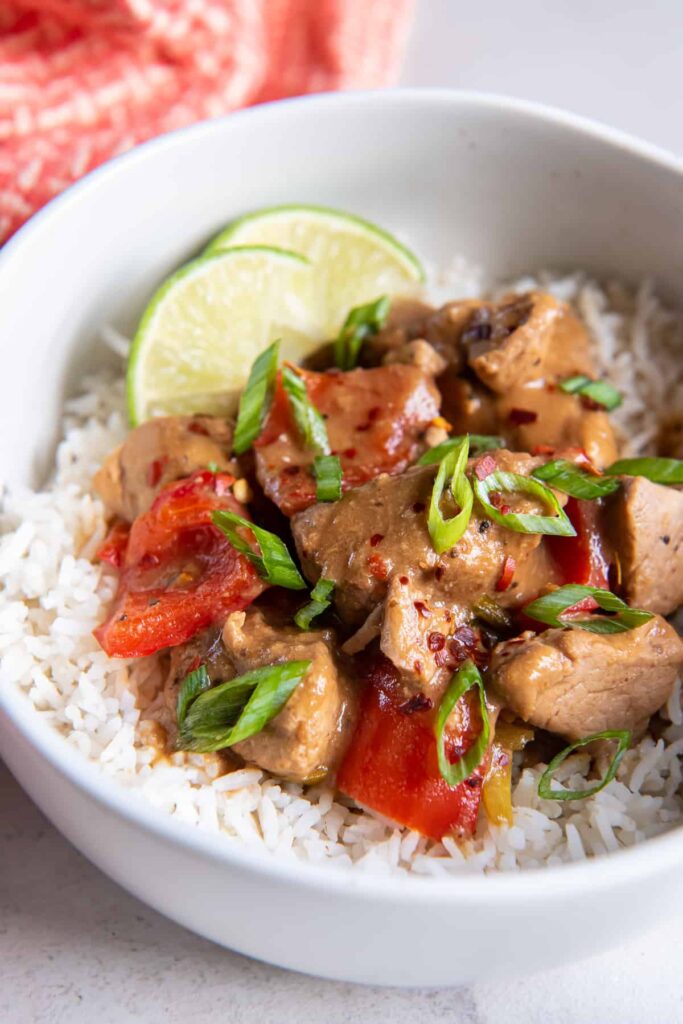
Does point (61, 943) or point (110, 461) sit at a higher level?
point (110, 461)

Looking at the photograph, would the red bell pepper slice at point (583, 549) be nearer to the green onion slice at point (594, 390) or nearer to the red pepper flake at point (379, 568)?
the red pepper flake at point (379, 568)

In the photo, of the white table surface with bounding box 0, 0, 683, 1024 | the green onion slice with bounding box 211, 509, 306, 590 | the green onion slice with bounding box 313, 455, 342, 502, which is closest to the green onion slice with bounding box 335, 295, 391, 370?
the green onion slice with bounding box 313, 455, 342, 502

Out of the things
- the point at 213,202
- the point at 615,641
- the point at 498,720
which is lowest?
the point at 498,720

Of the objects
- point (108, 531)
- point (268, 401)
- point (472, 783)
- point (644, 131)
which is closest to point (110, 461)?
point (108, 531)

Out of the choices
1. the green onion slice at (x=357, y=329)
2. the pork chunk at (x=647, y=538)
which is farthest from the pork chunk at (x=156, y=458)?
the pork chunk at (x=647, y=538)

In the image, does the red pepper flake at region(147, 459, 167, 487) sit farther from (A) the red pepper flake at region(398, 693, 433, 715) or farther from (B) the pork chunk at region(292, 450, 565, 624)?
(A) the red pepper flake at region(398, 693, 433, 715)

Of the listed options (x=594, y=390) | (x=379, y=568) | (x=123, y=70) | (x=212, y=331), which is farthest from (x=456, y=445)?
(x=123, y=70)

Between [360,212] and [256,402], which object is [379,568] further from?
[360,212]

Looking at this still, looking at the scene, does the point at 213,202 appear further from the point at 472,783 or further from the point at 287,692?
the point at 472,783
